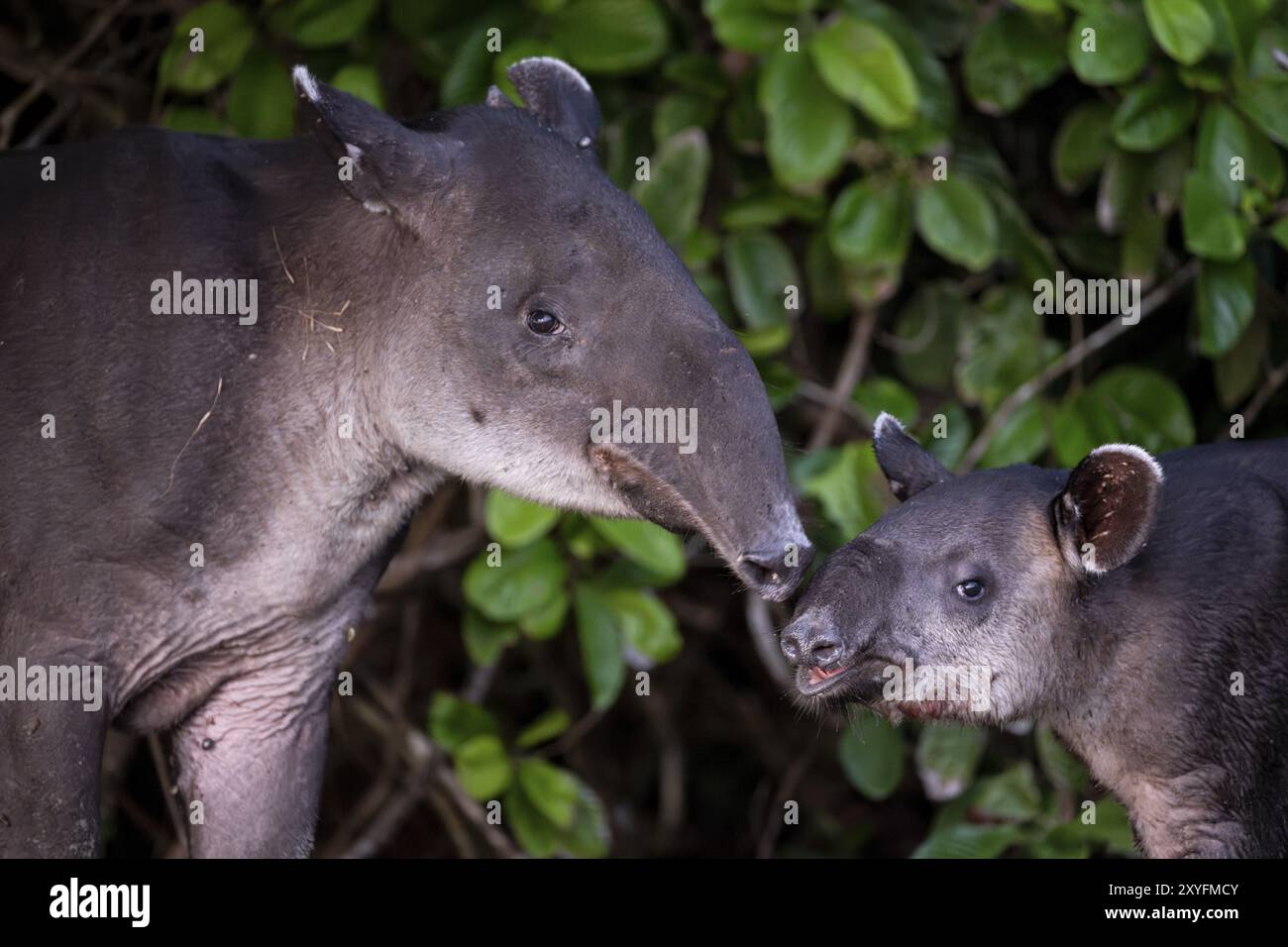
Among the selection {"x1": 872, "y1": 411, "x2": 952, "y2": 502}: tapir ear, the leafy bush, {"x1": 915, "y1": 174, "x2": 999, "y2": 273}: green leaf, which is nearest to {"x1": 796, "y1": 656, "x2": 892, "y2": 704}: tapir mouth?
{"x1": 872, "y1": 411, "x2": 952, "y2": 502}: tapir ear

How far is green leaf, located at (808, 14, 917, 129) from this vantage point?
19.0 feet

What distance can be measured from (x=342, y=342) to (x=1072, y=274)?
3826mm

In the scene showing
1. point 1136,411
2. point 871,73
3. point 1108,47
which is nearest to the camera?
point 1108,47

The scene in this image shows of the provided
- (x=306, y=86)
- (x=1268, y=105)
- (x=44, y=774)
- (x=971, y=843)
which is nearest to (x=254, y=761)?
(x=44, y=774)

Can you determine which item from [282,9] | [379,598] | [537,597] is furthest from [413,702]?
[282,9]

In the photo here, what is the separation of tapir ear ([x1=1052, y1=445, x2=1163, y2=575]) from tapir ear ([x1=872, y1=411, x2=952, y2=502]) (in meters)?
0.46

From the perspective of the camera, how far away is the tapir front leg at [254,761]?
14.6 ft

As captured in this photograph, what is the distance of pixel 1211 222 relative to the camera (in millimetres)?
5648

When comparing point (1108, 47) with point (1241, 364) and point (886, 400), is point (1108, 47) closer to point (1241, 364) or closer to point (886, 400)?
point (1241, 364)

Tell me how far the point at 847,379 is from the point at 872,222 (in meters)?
0.88

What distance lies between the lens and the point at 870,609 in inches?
165

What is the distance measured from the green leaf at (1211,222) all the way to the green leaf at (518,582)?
251cm

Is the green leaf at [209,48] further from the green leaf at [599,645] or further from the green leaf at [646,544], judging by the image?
the green leaf at [599,645]
